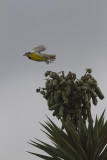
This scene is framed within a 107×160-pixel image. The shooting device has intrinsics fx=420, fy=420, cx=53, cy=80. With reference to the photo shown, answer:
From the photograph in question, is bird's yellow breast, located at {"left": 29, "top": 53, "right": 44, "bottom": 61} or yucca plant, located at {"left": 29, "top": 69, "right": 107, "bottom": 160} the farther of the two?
bird's yellow breast, located at {"left": 29, "top": 53, "right": 44, "bottom": 61}

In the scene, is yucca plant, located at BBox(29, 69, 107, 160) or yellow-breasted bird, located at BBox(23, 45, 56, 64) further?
yellow-breasted bird, located at BBox(23, 45, 56, 64)

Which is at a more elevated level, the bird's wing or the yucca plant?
the bird's wing

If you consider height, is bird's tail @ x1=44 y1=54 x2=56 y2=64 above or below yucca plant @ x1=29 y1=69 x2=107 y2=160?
above

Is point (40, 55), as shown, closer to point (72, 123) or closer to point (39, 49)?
point (39, 49)

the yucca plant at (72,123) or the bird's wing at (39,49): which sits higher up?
the bird's wing at (39,49)

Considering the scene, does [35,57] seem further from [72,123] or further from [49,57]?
[72,123]

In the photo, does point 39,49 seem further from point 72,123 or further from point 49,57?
point 72,123

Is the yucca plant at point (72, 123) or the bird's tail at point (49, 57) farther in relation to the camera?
the bird's tail at point (49, 57)

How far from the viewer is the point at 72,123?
13117 mm

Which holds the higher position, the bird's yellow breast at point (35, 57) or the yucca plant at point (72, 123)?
the bird's yellow breast at point (35, 57)

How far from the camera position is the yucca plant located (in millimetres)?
12180

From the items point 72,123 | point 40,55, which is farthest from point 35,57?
point 72,123

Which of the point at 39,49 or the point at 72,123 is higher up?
the point at 39,49

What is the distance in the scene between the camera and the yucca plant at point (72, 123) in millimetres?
12180
